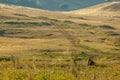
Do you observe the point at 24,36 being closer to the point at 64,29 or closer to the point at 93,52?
the point at 64,29

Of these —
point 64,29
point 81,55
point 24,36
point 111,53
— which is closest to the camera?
point 81,55

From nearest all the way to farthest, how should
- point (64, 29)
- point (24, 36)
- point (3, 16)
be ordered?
point (24, 36) → point (64, 29) → point (3, 16)

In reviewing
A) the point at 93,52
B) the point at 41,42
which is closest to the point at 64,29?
the point at 41,42

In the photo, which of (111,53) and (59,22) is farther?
(59,22)


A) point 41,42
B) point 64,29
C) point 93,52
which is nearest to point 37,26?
point 64,29

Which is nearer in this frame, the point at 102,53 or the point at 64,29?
the point at 102,53

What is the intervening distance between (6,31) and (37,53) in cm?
3192

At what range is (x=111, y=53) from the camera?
73.9 metres

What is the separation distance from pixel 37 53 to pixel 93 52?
35.2ft

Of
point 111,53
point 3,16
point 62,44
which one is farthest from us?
point 3,16

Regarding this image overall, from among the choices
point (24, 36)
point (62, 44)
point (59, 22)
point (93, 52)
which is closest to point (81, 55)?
point (93, 52)

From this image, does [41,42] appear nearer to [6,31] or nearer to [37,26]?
[6,31]

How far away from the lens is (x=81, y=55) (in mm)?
69500

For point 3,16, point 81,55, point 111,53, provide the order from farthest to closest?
1. point 3,16
2. point 111,53
3. point 81,55
